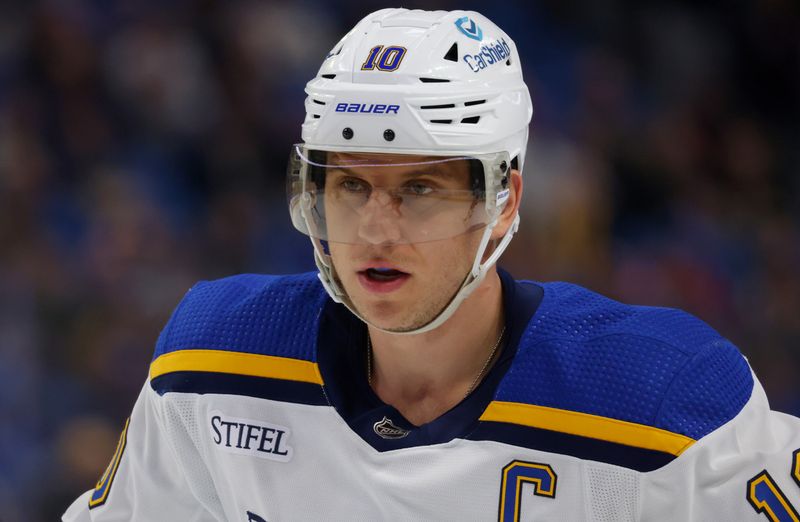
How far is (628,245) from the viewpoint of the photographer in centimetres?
475

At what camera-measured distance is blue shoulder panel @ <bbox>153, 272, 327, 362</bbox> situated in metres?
2.42

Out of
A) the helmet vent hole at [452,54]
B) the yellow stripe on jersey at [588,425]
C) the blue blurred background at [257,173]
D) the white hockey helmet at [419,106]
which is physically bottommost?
the blue blurred background at [257,173]

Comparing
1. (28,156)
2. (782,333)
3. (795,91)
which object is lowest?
(782,333)

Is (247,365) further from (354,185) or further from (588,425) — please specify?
(588,425)

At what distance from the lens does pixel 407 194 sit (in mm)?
2148

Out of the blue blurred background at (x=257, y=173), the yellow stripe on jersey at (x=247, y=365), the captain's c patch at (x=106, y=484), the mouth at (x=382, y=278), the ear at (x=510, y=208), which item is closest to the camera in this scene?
the mouth at (x=382, y=278)

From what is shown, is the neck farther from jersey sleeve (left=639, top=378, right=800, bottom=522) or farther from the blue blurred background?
the blue blurred background

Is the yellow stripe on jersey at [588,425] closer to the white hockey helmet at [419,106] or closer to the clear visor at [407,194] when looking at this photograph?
the white hockey helmet at [419,106]

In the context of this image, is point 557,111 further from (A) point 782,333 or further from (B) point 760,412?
(B) point 760,412

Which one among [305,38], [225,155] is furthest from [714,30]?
[225,155]

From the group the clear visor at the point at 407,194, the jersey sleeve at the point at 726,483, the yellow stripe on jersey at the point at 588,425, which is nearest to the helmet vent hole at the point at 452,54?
the clear visor at the point at 407,194

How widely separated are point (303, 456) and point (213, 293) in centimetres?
42

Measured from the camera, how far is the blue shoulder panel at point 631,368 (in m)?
2.11

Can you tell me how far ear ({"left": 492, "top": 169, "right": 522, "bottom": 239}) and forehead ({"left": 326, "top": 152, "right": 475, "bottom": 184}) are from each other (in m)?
0.14
